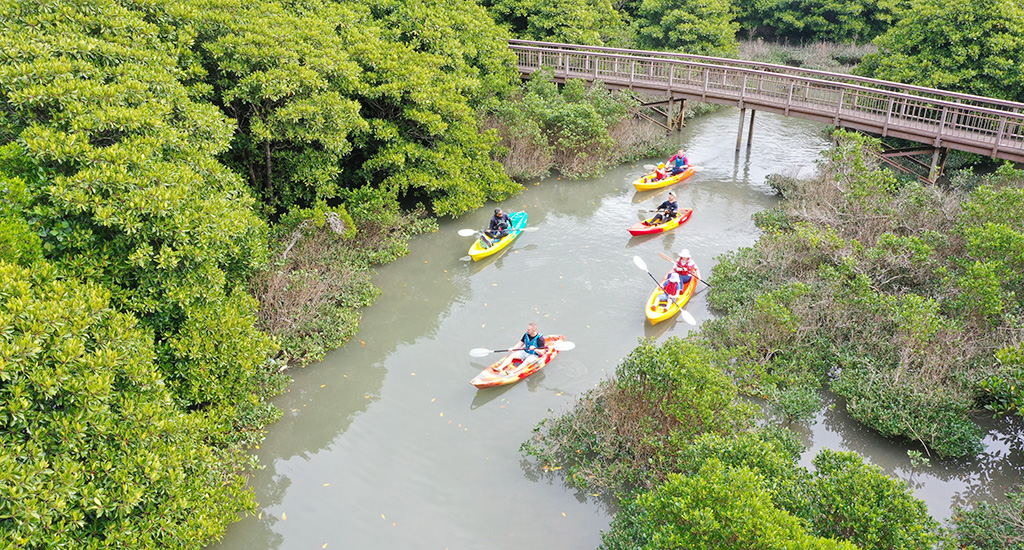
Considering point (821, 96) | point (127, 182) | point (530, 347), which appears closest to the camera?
point (127, 182)

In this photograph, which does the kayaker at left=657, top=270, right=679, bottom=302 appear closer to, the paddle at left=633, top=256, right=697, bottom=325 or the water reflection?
the paddle at left=633, top=256, right=697, bottom=325

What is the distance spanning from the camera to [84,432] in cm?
657

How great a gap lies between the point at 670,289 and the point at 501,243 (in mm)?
4842

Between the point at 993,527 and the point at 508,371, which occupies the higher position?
the point at 993,527

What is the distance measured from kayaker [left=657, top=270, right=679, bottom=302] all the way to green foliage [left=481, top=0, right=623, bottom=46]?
1475 centimetres

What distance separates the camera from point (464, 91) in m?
19.2

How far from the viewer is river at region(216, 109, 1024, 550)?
941 cm

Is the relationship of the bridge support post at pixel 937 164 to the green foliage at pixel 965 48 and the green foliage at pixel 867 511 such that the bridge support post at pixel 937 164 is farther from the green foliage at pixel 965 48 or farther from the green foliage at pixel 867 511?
the green foliage at pixel 867 511

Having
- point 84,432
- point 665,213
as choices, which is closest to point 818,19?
point 665,213

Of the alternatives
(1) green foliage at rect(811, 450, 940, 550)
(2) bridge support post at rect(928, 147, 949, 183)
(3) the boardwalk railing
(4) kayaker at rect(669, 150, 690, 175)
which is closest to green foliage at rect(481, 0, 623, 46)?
(3) the boardwalk railing

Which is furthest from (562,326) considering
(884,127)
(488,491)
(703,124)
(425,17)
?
(703,124)

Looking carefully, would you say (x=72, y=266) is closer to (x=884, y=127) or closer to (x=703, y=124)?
(x=884, y=127)

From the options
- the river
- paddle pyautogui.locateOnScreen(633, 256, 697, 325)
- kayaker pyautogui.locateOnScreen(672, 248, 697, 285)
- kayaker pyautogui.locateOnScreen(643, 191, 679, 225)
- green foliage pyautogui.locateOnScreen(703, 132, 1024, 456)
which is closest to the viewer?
the river

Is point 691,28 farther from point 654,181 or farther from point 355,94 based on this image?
point 355,94
